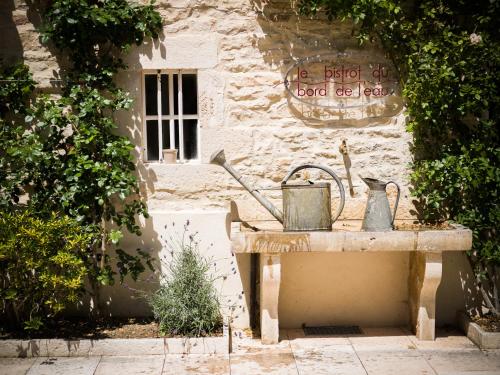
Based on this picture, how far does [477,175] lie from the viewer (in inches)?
200

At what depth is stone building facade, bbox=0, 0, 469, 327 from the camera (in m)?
5.35

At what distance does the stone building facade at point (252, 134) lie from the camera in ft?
17.6

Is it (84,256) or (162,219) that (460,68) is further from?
(84,256)

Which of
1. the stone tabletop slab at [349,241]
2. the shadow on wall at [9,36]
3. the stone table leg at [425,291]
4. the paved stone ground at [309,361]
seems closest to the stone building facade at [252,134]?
the shadow on wall at [9,36]

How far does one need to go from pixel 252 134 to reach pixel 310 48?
879 millimetres

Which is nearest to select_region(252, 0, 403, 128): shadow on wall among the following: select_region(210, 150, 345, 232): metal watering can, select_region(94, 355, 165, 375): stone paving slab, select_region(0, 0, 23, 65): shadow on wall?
select_region(210, 150, 345, 232): metal watering can

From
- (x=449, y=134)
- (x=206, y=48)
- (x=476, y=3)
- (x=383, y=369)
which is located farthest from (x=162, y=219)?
(x=476, y=3)

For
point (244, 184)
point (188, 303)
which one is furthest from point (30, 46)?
point (188, 303)

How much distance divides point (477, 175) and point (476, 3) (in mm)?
1422

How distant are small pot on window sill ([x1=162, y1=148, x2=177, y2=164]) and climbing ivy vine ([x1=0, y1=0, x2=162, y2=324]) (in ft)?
1.04

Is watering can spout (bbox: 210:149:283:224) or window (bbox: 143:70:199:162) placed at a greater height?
window (bbox: 143:70:199:162)

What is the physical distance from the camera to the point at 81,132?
16.8 ft

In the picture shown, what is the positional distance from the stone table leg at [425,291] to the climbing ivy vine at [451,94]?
0.44 metres

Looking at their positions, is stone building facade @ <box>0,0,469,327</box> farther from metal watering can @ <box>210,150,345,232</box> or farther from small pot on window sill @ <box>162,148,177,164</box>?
metal watering can @ <box>210,150,345,232</box>
